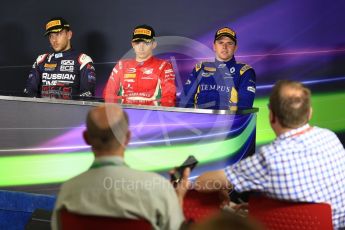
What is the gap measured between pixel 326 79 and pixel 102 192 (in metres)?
3.75

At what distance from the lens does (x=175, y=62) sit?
5.69 m

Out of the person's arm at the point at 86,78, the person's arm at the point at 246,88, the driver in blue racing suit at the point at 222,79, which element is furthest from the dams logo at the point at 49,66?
the person's arm at the point at 246,88

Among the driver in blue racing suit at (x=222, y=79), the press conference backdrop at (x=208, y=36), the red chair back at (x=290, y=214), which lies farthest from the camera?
the press conference backdrop at (x=208, y=36)

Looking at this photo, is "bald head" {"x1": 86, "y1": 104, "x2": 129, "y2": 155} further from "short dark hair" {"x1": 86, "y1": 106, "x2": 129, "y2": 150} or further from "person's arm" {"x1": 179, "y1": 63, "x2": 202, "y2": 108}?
"person's arm" {"x1": 179, "y1": 63, "x2": 202, "y2": 108}

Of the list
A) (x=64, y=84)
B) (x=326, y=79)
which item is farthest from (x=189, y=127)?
(x=326, y=79)

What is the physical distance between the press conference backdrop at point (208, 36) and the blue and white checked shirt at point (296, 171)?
322cm

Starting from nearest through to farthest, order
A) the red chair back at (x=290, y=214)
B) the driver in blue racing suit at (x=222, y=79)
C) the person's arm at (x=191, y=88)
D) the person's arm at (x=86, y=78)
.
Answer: the red chair back at (x=290, y=214), the driver in blue racing suit at (x=222, y=79), the person's arm at (x=191, y=88), the person's arm at (x=86, y=78)

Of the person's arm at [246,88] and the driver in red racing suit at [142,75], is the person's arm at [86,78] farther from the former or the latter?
the person's arm at [246,88]

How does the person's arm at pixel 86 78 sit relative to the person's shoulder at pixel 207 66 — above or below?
below

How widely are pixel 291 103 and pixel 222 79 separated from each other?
244 centimetres

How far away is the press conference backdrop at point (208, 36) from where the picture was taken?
5195 millimetres

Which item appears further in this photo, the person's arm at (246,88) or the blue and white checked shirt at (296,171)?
the person's arm at (246,88)

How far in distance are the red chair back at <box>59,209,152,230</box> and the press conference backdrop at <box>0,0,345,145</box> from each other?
3.27 m

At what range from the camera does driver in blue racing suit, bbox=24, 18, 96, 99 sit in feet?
15.5
